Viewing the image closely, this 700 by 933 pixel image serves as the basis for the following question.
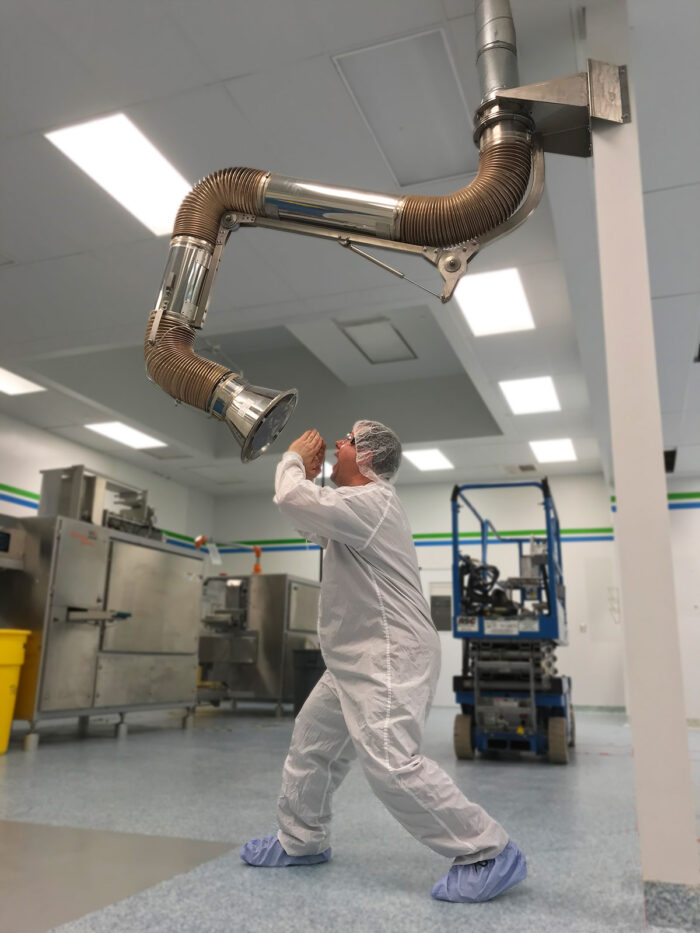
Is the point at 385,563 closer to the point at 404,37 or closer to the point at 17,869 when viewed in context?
the point at 17,869

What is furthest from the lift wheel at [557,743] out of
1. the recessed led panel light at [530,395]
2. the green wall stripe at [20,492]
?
the green wall stripe at [20,492]

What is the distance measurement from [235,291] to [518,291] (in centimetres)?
230

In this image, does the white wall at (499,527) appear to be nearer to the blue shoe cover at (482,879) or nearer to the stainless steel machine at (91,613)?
the stainless steel machine at (91,613)

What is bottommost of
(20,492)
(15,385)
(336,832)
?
(336,832)

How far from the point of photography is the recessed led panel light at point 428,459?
32.3 feet

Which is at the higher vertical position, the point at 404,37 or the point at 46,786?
the point at 404,37

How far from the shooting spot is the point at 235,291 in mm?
5727

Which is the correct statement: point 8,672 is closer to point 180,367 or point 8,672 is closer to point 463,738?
point 463,738

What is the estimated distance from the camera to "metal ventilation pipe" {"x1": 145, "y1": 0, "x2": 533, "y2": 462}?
72.3 inches

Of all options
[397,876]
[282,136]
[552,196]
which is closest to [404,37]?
[282,136]

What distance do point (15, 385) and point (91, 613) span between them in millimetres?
3485

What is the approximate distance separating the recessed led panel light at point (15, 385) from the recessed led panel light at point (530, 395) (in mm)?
5143

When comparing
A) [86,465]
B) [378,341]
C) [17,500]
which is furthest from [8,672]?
[86,465]

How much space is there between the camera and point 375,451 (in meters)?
2.51
